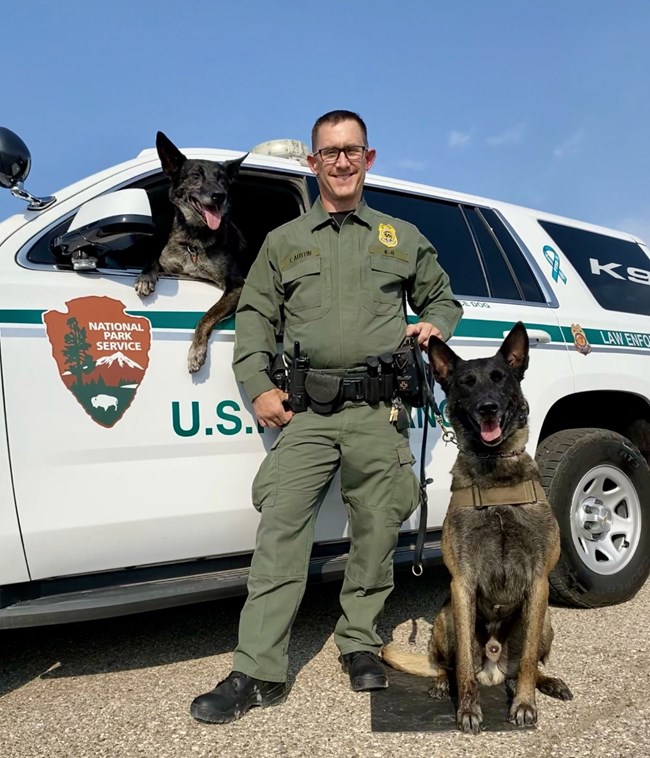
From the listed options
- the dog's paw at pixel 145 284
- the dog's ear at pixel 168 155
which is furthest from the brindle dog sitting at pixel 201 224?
the dog's paw at pixel 145 284

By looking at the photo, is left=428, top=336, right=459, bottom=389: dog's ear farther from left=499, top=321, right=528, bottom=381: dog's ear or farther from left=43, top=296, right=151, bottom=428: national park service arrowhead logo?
left=43, top=296, right=151, bottom=428: national park service arrowhead logo

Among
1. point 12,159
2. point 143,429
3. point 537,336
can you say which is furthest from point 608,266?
point 12,159

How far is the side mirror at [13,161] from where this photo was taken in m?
2.62

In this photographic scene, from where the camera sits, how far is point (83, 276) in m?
2.78

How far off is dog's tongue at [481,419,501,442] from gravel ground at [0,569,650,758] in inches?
38.9

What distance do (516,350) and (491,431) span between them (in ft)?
1.34

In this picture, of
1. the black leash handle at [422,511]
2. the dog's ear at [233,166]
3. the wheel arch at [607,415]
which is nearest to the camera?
the black leash handle at [422,511]

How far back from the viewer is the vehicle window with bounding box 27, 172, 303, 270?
9.33 ft

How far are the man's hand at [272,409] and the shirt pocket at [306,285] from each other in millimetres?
349

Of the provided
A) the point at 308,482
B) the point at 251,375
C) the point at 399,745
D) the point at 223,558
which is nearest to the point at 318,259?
the point at 251,375

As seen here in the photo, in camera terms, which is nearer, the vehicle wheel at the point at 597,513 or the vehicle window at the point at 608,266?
the vehicle wheel at the point at 597,513

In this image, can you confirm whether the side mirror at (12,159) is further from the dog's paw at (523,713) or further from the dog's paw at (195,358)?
the dog's paw at (523,713)

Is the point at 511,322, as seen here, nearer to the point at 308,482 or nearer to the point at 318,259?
the point at 318,259

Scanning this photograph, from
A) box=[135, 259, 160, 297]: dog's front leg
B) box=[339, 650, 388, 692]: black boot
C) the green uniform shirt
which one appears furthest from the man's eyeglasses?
box=[339, 650, 388, 692]: black boot
